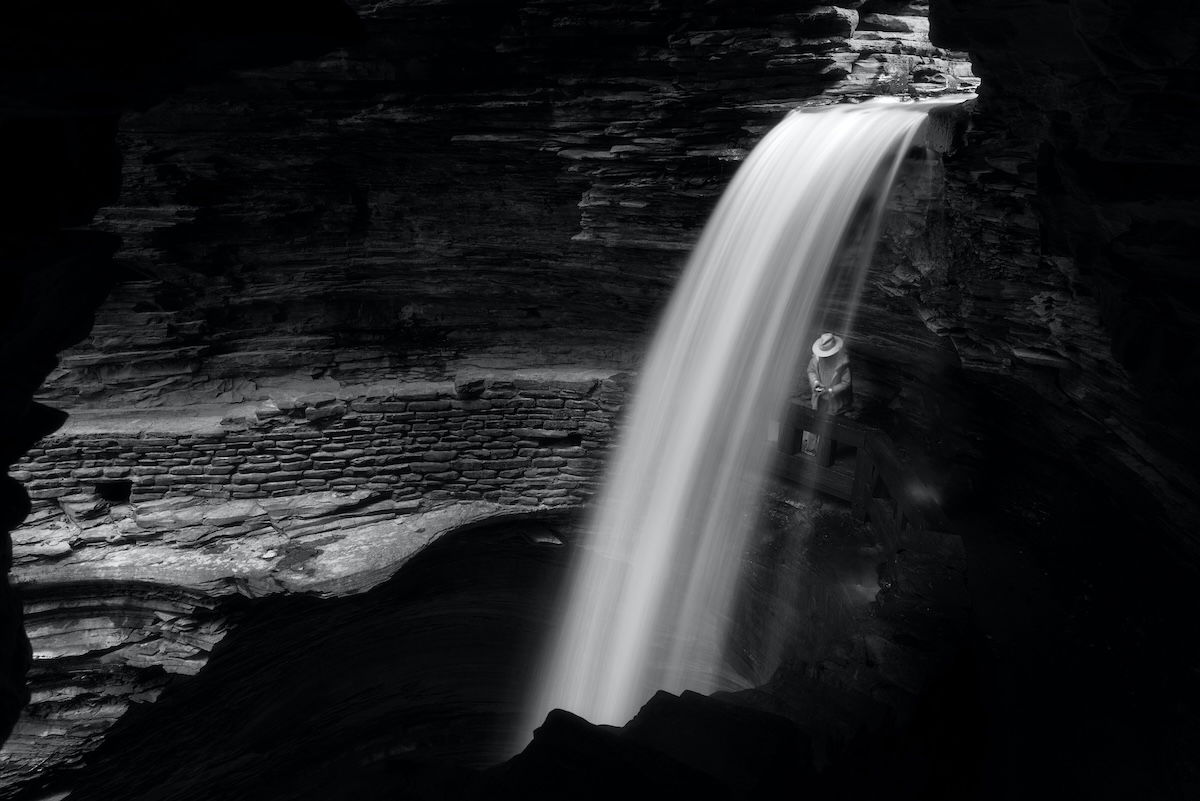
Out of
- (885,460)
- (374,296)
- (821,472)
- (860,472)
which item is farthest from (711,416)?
(374,296)

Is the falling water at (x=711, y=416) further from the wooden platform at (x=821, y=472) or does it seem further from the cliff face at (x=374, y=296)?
the cliff face at (x=374, y=296)

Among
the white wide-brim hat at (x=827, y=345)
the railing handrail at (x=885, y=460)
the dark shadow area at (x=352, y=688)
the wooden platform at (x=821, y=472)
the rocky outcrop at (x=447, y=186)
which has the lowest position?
the dark shadow area at (x=352, y=688)

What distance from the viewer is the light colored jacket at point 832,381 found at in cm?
689

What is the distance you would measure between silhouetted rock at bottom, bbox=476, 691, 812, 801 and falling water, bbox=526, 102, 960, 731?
409 cm

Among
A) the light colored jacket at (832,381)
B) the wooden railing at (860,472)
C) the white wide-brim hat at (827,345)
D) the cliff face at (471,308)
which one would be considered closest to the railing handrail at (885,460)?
the wooden railing at (860,472)

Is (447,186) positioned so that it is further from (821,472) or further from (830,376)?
(821,472)

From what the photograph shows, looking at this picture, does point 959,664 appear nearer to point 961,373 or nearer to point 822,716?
point 822,716

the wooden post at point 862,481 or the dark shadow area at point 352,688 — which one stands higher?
the wooden post at point 862,481

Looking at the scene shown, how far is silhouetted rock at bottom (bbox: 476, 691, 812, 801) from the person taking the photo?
8.03ft

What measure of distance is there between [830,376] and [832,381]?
2.0 inches

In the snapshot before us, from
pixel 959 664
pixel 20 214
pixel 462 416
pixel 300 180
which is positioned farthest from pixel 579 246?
pixel 20 214

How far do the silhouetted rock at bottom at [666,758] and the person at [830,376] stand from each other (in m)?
4.45

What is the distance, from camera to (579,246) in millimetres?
8438

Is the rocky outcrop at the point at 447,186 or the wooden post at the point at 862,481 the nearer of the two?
the wooden post at the point at 862,481
